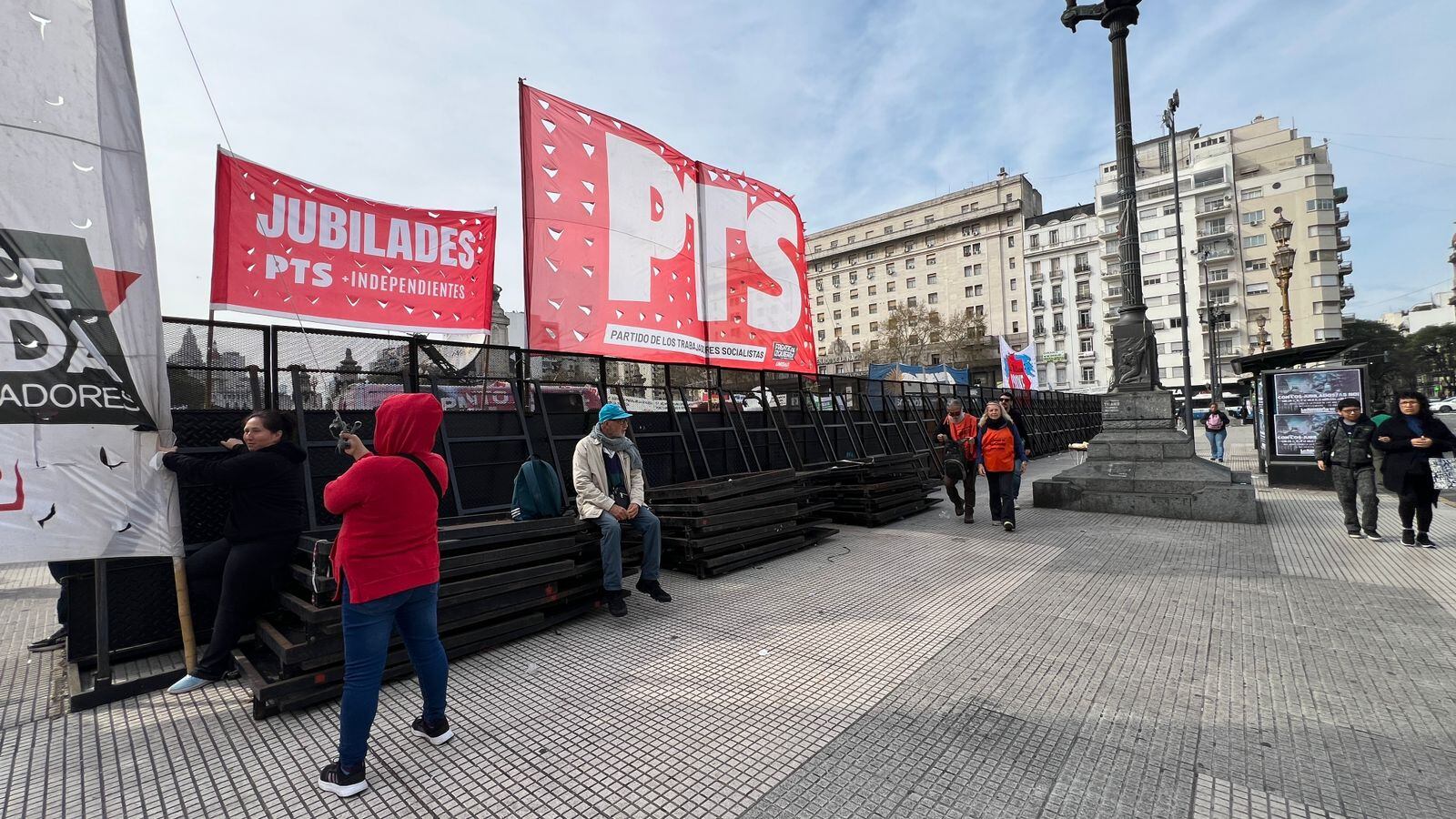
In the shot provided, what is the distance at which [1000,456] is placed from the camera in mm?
8477

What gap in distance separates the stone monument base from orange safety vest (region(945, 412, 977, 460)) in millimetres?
2097

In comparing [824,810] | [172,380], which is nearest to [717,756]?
[824,810]

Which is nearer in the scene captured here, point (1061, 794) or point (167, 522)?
point (1061, 794)

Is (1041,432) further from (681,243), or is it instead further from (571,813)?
(571,813)

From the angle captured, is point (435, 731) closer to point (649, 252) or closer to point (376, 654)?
point (376, 654)

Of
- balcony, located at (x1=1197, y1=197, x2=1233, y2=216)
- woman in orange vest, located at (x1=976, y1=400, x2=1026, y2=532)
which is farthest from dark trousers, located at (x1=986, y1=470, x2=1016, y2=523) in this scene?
balcony, located at (x1=1197, y1=197, x2=1233, y2=216)

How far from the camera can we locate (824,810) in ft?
8.04

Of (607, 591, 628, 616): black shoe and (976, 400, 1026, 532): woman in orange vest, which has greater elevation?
(976, 400, 1026, 532): woman in orange vest

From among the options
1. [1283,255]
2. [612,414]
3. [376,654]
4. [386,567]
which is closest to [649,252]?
[612,414]

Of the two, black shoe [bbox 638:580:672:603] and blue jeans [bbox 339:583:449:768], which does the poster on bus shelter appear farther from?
blue jeans [bbox 339:583:449:768]

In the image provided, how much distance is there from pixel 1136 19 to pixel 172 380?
1425 cm

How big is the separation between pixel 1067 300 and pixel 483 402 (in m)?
77.3

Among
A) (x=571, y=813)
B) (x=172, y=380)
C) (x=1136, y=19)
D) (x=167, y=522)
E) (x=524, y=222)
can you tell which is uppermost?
(x=1136, y=19)

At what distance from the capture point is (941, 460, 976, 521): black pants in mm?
9047
